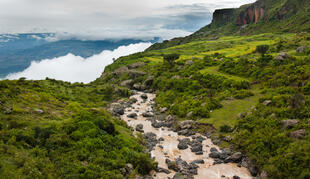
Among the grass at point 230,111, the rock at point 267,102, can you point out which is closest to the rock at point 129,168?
the grass at point 230,111

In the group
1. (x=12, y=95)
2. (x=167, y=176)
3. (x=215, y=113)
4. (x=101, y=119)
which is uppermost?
(x=12, y=95)

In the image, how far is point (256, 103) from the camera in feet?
130

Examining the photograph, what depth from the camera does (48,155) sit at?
20.7 meters

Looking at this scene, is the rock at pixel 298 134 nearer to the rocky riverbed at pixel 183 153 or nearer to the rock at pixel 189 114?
the rocky riverbed at pixel 183 153

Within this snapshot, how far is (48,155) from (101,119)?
32.0 ft

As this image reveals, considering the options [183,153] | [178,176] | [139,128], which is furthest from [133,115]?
[178,176]

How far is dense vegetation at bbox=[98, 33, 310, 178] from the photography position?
79.6 feet

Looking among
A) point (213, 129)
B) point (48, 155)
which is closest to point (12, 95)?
point (48, 155)

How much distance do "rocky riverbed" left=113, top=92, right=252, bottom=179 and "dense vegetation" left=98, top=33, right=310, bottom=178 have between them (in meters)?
2.68

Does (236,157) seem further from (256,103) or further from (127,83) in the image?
(127,83)

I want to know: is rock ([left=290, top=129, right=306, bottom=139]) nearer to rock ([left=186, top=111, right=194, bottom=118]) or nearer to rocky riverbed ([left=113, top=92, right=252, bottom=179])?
rocky riverbed ([left=113, top=92, right=252, bottom=179])

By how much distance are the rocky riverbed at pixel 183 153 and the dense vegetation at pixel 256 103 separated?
2.68 metres

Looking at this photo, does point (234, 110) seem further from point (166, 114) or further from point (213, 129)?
point (166, 114)

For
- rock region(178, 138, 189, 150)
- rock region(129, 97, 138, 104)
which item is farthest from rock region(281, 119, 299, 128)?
rock region(129, 97, 138, 104)
